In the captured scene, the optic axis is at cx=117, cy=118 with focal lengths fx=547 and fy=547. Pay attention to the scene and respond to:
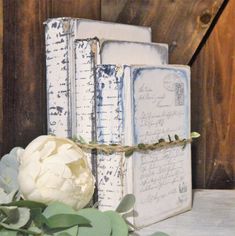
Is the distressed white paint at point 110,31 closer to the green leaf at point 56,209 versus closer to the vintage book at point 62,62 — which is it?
the vintage book at point 62,62

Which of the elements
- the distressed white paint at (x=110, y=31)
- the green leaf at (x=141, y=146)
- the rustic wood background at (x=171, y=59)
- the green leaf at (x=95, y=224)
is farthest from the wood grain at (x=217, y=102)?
the green leaf at (x=95, y=224)

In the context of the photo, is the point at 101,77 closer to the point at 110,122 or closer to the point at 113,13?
the point at 110,122

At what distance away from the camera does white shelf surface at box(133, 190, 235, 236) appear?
63 centimetres

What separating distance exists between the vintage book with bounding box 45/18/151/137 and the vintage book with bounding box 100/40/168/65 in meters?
0.04

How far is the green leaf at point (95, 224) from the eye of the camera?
20.4 inches

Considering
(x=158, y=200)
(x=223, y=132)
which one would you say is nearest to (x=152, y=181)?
(x=158, y=200)

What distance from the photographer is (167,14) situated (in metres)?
0.84

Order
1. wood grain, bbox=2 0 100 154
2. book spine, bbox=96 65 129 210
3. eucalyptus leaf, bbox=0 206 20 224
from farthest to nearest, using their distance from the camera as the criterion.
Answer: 1. wood grain, bbox=2 0 100 154
2. book spine, bbox=96 65 129 210
3. eucalyptus leaf, bbox=0 206 20 224

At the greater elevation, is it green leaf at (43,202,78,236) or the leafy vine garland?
the leafy vine garland

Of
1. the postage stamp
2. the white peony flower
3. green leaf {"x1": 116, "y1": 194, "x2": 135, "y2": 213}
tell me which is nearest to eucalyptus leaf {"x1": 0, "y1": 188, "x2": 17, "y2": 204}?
the white peony flower

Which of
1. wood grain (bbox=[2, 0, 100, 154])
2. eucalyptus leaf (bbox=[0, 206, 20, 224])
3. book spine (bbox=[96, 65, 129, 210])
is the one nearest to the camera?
eucalyptus leaf (bbox=[0, 206, 20, 224])

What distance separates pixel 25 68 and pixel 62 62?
0.17 metres

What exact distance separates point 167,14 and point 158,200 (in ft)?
1.02

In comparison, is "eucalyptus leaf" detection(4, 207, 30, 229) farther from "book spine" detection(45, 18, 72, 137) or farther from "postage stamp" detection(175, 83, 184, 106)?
"postage stamp" detection(175, 83, 184, 106)
